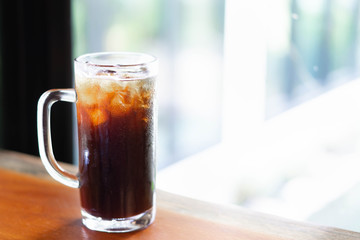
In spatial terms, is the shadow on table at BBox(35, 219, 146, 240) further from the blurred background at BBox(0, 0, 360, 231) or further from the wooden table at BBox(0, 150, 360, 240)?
the blurred background at BBox(0, 0, 360, 231)

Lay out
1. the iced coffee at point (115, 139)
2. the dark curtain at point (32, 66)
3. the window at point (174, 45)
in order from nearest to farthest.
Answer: the iced coffee at point (115, 139) < the dark curtain at point (32, 66) < the window at point (174, 45)

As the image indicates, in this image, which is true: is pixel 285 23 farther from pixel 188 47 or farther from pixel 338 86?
pixel 188 47

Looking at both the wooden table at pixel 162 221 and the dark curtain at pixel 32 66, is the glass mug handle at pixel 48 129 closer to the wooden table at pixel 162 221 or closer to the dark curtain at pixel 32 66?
the wooden table at pixel 162 221

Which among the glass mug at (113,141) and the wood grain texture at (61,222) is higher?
the glass mug at (113,141)

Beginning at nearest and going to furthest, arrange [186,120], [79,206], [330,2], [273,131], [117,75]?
[117,75] → [79,206] → [330,2] → [273,131] → [186,120]

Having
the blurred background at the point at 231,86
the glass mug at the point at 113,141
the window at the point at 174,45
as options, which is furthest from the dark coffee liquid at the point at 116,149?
the window at the point at 174,45

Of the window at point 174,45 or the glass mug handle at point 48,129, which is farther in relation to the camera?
A: the window at point 174,45

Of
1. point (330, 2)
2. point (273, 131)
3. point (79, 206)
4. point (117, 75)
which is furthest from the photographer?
point (273, 131)

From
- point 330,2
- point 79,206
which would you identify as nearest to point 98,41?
point 330,2
